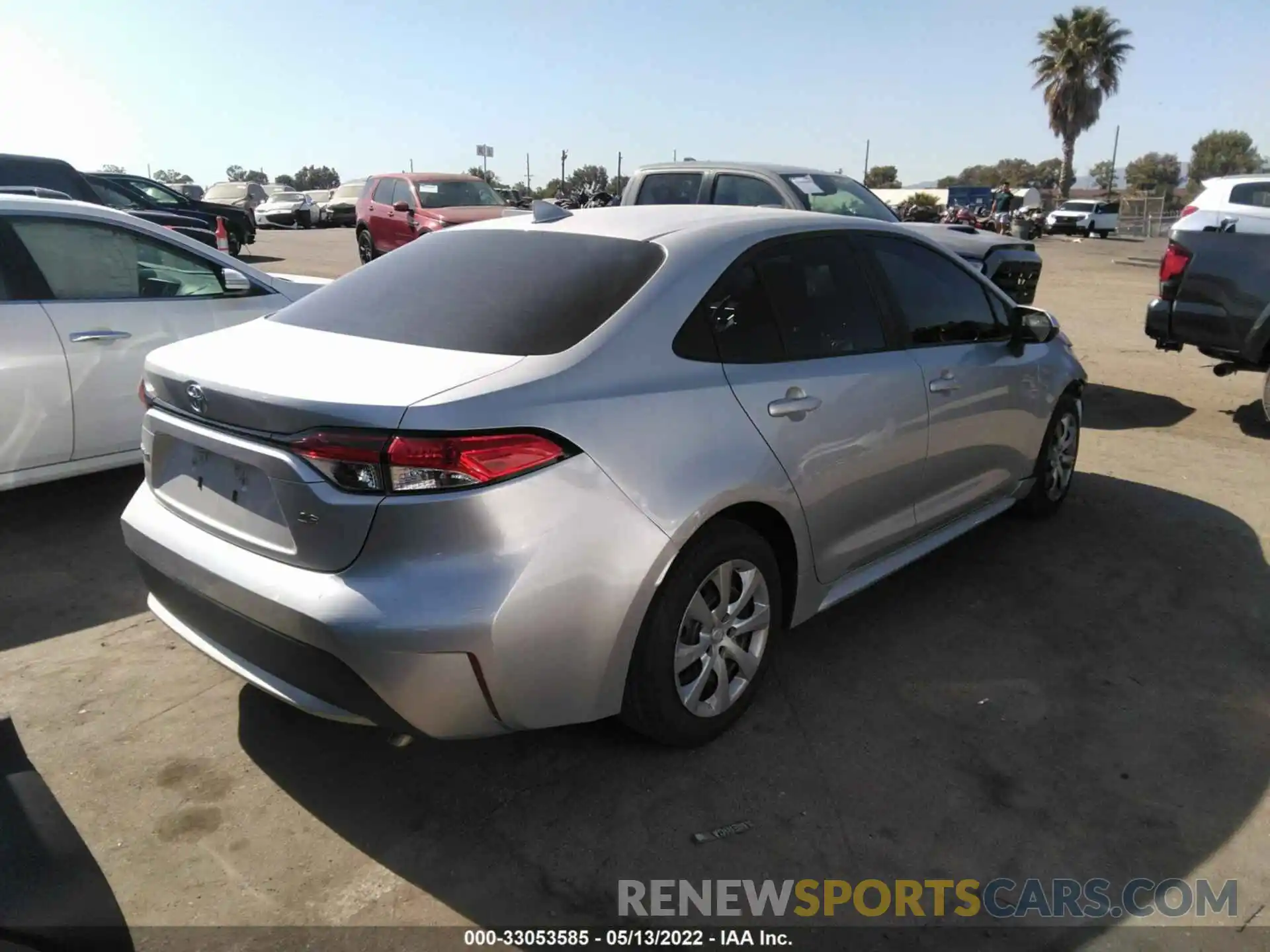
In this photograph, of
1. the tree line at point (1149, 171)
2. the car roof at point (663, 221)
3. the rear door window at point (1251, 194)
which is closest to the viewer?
the car roof at point (663, 221)

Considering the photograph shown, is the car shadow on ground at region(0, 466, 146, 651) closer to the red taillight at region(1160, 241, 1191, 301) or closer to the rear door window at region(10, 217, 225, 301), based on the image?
the rear door window at region(10, 217, 225, 301)

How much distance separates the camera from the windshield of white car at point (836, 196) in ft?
27.3

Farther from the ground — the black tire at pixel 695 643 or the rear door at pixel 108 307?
the rear door at pixel 108 307

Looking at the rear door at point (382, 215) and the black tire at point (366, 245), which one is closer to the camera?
the rear door at point (382, 215)

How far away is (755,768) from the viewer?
9.60 ft

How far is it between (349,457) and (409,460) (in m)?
0.16

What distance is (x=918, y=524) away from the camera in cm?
383

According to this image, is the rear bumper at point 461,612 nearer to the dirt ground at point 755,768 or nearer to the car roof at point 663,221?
the dirt ground at point 755,768

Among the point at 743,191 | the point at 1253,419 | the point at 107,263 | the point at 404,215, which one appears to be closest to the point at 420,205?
the point at 404,215

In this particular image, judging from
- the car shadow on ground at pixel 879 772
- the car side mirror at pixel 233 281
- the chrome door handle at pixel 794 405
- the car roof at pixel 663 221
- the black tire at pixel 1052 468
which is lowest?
the car shadow on ground at pixel 879 772

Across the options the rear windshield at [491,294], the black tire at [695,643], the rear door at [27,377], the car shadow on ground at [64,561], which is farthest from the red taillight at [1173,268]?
the rear door at [27,377]

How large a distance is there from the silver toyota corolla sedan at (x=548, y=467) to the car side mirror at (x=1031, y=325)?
87 cm

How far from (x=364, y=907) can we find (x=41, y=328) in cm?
358

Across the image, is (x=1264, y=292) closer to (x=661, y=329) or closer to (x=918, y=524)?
(x=918, y=524)
